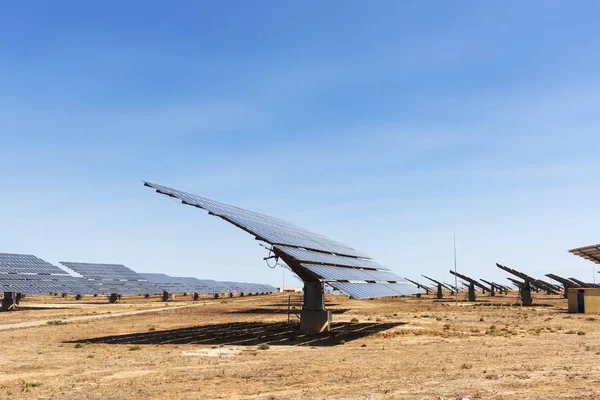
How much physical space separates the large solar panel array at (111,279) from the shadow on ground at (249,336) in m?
40.3

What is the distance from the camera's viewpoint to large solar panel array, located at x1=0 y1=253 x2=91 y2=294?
5438 centimetres

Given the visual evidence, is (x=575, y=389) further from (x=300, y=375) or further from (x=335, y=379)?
(x=300, y=375)

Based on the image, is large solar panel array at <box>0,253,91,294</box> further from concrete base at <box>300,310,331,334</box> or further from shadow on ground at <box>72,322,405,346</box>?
concrete base at <box>300,310,331,334</box>

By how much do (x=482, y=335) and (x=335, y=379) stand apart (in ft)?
52.6

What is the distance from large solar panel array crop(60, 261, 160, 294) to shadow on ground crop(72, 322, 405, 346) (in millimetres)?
40262

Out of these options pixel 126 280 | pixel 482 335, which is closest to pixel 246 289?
pixel 126 280

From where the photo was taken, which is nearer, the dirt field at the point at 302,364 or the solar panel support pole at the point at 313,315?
the dirt field at the point at 302,364

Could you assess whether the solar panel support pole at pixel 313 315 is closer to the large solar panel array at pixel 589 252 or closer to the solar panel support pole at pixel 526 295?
the large solar panel array at pixel 589 252

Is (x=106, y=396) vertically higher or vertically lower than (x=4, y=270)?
lower

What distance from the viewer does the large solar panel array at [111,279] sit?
231 ft

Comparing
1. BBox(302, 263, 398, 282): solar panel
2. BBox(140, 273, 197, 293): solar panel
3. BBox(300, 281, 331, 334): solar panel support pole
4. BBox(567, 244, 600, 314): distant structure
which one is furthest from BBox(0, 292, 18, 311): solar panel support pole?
BBox(567, 244, 600, 314): distant structure

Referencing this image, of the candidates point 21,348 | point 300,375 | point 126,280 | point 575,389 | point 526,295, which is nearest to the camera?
point 575,389

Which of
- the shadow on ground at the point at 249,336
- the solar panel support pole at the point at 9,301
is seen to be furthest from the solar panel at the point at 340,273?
the solar panel support pole at the point at 9,301

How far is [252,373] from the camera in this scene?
651 inches
